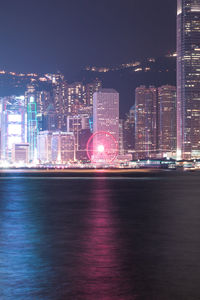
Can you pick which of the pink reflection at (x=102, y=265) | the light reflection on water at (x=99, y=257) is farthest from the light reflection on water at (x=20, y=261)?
the pink reflection at (x=102, y=265)

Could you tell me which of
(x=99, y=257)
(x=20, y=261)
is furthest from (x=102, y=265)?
(x=20, y=261)

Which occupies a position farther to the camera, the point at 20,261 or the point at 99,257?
the point at 99,257

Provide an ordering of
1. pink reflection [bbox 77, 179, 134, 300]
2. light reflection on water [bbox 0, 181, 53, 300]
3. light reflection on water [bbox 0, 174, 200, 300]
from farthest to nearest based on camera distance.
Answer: light reflection on water [bbox 0, 181, 53, 300] → light reflection on water [bbox 0, 174, 200, 300] → pink reflection [bbox 77, 179, 134, 300]

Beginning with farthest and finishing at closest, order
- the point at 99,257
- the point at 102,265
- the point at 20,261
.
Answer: the point at 99,257 → the point at 20,261 → the point at 102,265

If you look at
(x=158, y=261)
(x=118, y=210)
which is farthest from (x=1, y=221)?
(x=158, y=261)

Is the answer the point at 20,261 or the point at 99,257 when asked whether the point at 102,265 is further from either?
the point at 20,261

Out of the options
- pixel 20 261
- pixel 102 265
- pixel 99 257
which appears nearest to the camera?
pixel 102 265

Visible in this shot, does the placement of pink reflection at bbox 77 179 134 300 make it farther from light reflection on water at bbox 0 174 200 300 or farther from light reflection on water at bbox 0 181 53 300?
light reflection on water at bbox 0 181 53 300

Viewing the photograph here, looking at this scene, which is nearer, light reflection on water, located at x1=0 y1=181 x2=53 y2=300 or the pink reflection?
the pink reflection

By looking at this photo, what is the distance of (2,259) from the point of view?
14.9m

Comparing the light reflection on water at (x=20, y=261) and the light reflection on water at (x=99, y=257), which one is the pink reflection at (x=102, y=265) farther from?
the light reflection on water at (x=20, y=261)

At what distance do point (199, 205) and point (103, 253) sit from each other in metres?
20.7

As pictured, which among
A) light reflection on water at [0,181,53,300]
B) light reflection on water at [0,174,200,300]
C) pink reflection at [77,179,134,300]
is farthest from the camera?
light reflection on water at [0,181,53,300]

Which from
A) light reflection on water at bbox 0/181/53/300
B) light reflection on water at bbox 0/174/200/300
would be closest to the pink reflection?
light reflection on water at bbox 0/174/200/300
